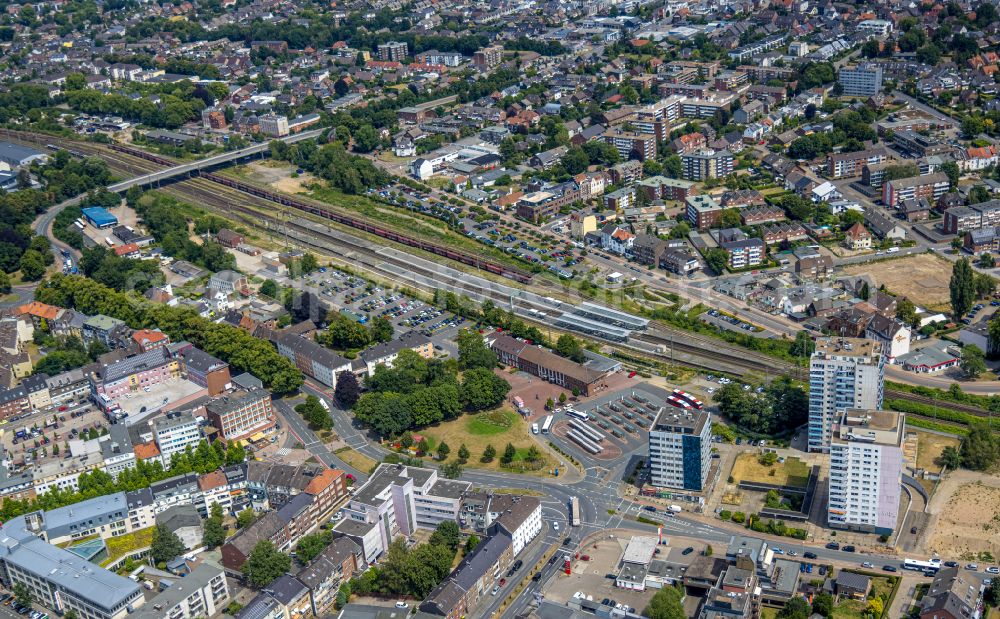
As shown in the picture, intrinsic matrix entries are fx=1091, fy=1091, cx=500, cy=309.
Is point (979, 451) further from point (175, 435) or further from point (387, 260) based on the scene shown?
point (387, 260)

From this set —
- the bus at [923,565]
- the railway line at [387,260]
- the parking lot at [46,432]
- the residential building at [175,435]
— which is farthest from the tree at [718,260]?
the parking lot at [46,432]

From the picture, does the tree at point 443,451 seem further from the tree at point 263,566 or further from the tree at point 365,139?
the tree at point 365,139

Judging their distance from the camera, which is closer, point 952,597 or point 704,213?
point 952,597

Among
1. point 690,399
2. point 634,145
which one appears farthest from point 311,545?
point 634,145

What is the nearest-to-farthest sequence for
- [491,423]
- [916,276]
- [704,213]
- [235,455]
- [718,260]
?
[235,455] < [491,423] < [916,276] < [718,260] < [704,213]

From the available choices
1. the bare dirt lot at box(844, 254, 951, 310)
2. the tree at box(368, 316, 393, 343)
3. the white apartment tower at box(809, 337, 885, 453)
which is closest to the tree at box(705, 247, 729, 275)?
the bare dirt lot at box(844, 254, 951, 310)

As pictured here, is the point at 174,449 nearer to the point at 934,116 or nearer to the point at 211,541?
the point at 211,541
